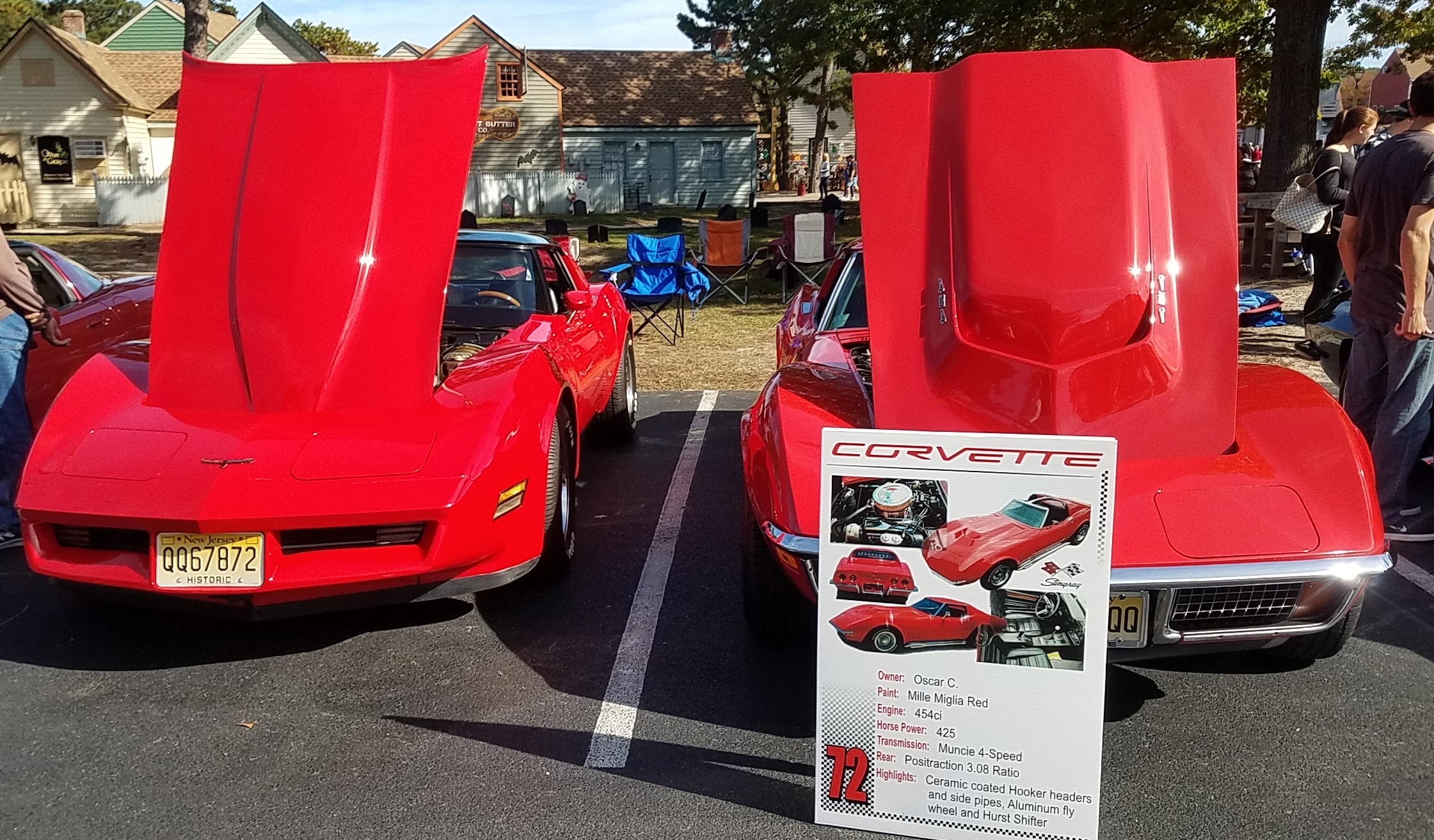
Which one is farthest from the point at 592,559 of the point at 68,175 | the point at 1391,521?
the point at 68,175

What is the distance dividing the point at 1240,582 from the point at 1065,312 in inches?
38.4

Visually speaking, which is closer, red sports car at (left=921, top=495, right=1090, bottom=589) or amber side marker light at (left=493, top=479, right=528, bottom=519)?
red sports car at (left=921, top=495, right=1090, bottom=589)

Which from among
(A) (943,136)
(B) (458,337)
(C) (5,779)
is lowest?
(C) (5,779)

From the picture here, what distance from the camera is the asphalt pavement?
258 cm

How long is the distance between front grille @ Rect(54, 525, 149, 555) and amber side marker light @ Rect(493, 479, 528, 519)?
1.10 meters

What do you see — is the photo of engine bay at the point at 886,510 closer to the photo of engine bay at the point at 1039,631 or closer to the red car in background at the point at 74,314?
the photo of engine bay at the point at 1039,631

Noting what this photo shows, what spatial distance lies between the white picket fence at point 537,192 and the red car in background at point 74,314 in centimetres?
2451

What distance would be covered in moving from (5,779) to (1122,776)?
3015 mm

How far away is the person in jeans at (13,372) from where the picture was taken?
4766 millimetres

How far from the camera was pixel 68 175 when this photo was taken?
29438 millimetres

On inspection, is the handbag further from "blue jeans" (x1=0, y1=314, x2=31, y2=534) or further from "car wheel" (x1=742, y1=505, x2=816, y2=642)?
Result: "blue jeans" (x1=0, y1=314, x2=31, y2=534)

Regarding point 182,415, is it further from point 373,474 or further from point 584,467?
point 584,467

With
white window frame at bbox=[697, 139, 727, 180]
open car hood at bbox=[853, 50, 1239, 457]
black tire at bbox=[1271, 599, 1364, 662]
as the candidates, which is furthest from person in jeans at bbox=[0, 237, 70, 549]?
white window frame at bbox=[697, 139, 727, 180]

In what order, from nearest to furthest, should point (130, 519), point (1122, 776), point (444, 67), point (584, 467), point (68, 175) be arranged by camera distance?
point (1122, 776) < point (130, 519) < point (444, 67) < point (584, 467) < point (68, 175)
